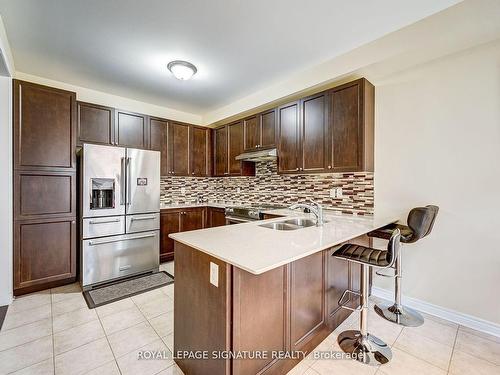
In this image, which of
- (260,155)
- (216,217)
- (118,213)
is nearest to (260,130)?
(260,155)

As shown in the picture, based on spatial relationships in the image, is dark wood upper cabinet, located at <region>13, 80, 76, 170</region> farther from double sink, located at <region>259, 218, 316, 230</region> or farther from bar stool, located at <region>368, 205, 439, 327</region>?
bar stool, located at <region>368, 205, 439, 327</region>

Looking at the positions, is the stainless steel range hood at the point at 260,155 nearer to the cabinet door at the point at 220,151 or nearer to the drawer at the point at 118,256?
the cabinet door at the point at 220,151

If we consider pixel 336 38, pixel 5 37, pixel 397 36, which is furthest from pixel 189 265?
pixel 5 37

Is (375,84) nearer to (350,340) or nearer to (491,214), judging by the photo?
(491,214)

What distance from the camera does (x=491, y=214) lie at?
1.99 meters

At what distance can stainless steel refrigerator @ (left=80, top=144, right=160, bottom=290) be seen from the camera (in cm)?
279

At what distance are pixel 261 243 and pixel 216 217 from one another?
2.75 m

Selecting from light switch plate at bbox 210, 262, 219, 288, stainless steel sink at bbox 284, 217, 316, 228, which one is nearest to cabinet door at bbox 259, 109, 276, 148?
stainless steel sink at bbox 284, 217, 316, 228

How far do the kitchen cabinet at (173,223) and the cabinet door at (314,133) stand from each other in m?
2.15

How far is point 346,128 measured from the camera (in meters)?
2.57

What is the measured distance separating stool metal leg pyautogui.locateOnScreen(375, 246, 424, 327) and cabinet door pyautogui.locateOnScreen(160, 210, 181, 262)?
2992 mm

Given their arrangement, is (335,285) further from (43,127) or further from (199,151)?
(43,127)

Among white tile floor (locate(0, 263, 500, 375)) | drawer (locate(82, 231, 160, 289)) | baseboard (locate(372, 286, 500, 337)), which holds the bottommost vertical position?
white tile floor (locate(0, 263, 500, 375))

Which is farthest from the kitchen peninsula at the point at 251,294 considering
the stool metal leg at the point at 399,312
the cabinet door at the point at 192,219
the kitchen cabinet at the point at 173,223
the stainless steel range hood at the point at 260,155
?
the cabinet door at the point at 192,219
